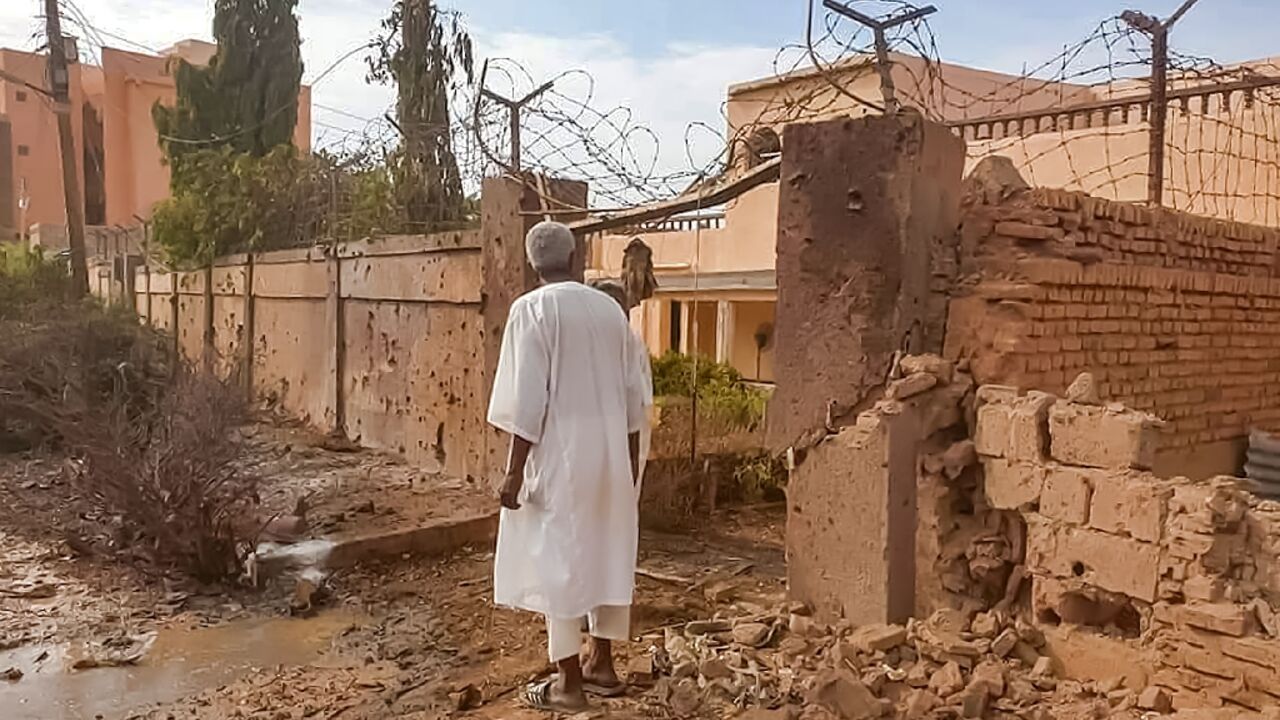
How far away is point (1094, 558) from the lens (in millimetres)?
3881

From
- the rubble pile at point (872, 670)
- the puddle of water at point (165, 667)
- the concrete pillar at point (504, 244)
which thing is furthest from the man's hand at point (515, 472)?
the concrete pillar at point (504, 244)

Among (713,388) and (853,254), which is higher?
(853,254)

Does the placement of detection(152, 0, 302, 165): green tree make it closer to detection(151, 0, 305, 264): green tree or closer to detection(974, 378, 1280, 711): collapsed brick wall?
detection(151, 0, 305, 264): green tree

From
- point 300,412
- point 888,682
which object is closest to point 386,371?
point 300,412

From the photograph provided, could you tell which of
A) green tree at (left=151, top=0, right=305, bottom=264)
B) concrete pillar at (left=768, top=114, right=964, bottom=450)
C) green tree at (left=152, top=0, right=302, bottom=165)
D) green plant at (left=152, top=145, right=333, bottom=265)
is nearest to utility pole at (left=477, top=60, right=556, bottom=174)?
concrete pillar at (left=768, top=114, right=964, bottom=450)

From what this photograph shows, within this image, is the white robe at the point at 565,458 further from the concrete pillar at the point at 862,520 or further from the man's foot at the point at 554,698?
the concrete pillar at the point at 862,520

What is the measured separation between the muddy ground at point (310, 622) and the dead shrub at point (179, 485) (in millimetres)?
155

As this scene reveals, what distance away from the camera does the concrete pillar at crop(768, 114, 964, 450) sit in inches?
177

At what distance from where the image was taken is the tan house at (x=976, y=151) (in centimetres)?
630

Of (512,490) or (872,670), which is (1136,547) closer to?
(872,670)

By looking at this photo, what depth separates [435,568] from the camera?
6.49 meters

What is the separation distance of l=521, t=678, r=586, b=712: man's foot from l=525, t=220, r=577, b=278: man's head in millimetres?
1570

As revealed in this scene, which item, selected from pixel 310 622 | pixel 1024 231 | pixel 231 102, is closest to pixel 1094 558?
pixel 1024 231

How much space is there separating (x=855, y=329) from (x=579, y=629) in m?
1.78
